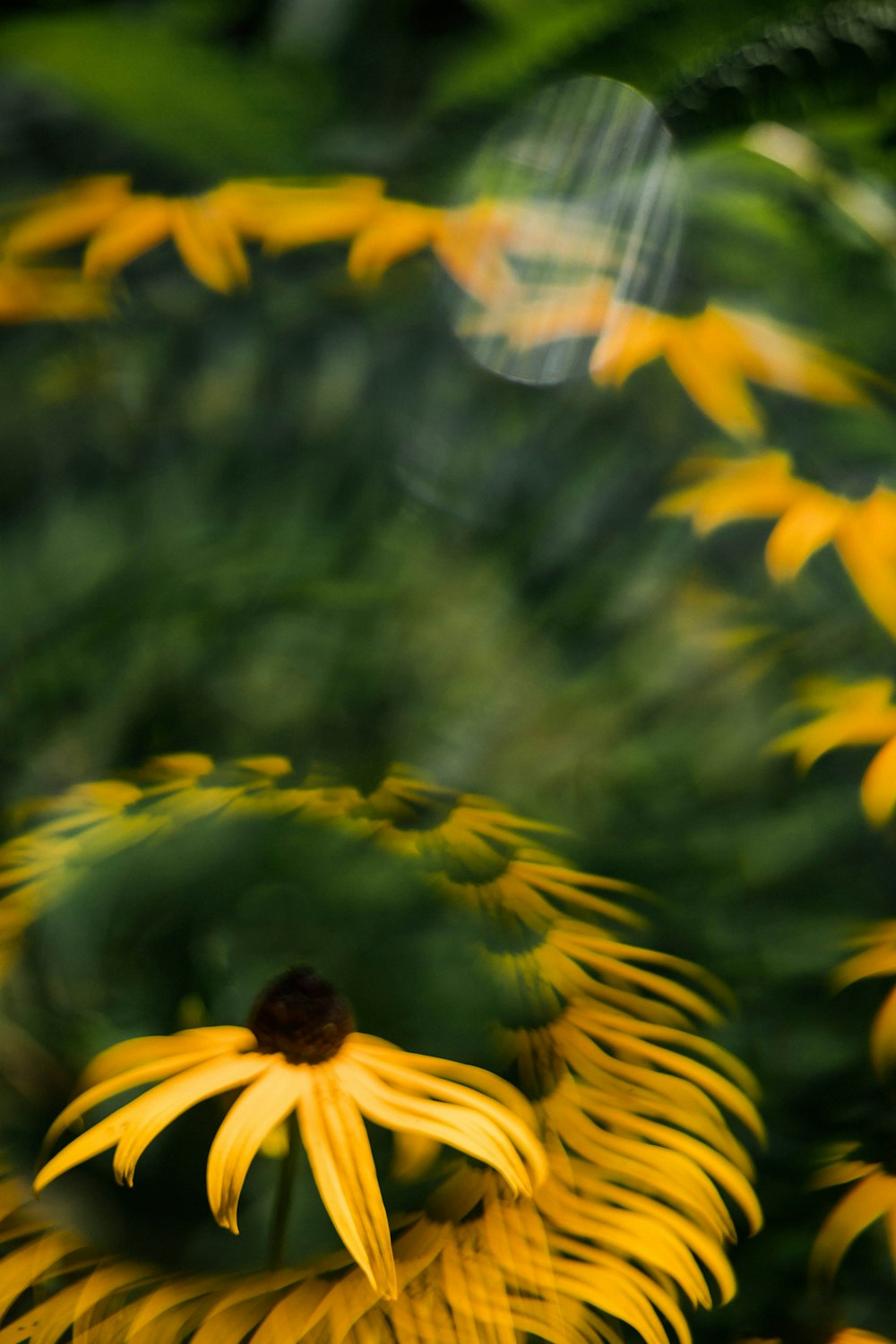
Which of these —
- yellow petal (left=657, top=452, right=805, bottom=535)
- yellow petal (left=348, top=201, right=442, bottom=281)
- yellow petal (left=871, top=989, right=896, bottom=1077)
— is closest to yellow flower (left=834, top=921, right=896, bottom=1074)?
yellow petal (left=871, top=989, right=896, bottom=1077)

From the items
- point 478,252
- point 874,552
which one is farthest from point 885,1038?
point 478,252

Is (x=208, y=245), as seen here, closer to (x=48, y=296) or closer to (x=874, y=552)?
(x=48, y=296)

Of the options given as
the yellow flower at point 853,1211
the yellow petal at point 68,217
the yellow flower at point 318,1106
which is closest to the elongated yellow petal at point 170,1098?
the yellow flower at point 318,1106

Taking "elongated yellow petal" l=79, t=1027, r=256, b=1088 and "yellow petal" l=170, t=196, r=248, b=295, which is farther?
"yellow petal" l=170, t=196, r=248, b=295

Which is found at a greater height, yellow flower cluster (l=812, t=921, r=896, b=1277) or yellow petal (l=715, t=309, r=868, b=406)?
yellow petal (l=715, t=309, r=868, b=406)

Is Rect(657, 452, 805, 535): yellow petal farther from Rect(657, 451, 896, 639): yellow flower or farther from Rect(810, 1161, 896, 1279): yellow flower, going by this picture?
Rect(810, 1161, 896, 1279): yellow flower

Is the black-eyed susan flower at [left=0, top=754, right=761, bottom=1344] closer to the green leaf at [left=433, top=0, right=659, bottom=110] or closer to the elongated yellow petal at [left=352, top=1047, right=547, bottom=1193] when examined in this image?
the elongated yellow petal at [left=352, top=1047, right=547, bottom=1193]

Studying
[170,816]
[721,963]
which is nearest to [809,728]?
[721,963]

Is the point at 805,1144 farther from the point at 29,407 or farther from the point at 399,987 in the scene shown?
the point at 29,407

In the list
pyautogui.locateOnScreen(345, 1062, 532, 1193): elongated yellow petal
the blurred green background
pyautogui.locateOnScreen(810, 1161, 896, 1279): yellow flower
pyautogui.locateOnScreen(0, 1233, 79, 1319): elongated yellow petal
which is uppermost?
the blurred green background
